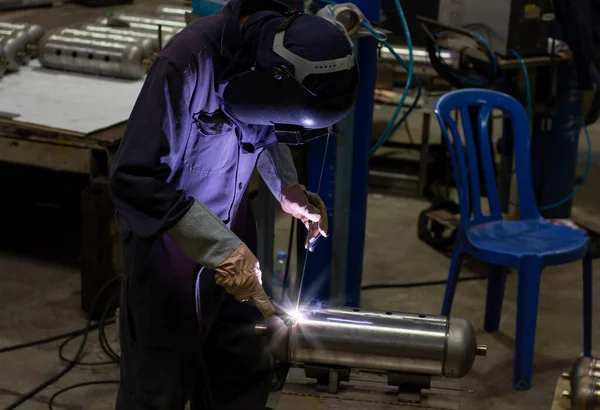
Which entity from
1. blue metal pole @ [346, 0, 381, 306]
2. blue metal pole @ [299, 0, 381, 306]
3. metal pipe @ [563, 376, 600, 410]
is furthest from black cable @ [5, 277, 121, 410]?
metal pipe @ [563, 376, 600, 410]

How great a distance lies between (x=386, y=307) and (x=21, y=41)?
6.92 ft

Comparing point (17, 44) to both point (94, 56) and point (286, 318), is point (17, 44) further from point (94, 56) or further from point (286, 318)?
point (286, 318)

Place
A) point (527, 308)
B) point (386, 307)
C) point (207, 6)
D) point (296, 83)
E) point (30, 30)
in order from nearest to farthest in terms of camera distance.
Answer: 1. point (296, 83)
2. point (207, 6)
3. point (527, 308)
4. point (386, 307)
5. point (30, 30)

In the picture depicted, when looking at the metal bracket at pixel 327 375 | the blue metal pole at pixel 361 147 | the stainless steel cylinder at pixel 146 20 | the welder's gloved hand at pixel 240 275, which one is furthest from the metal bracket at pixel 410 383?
the stainless steel cylinder at pixel 146 20

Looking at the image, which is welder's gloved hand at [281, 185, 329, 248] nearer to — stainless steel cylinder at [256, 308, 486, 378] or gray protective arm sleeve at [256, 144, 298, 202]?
gray protective arm sleeve at [256, 144, 298, 202]

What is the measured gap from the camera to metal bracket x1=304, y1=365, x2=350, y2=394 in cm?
188

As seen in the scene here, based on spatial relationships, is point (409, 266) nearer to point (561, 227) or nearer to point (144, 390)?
point (561, 227)

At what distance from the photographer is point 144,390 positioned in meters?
2.15

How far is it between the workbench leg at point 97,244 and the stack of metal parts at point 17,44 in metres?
1.10

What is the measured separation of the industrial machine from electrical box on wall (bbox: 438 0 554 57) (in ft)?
Result: 7.66

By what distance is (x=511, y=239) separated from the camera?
10.6 feet

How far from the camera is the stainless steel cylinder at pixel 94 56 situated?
163 inches

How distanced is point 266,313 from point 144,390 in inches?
16.5

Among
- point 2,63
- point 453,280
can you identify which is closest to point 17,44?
point 2,63
